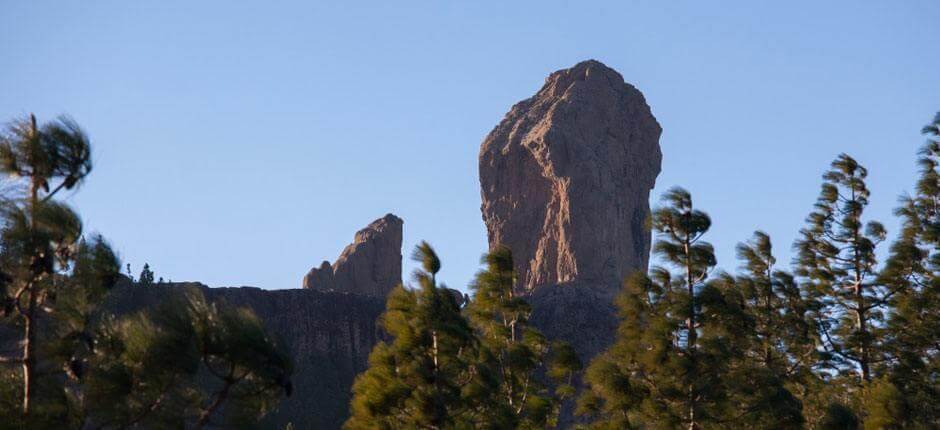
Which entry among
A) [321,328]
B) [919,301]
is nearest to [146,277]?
[321,328]

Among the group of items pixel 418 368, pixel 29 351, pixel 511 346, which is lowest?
pixel 29 351

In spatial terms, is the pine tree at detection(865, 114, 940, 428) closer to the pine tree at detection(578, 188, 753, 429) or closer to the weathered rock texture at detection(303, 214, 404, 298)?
the pine tree at detection(578, 188, 753, 429)

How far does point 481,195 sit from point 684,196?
95.9 meters

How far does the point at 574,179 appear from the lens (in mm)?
116688

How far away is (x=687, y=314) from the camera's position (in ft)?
92.8

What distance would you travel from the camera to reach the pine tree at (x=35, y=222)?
14789 millimetres

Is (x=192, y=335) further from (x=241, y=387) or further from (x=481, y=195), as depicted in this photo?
(x=481, y=195)

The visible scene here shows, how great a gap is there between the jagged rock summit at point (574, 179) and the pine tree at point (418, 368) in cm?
8600

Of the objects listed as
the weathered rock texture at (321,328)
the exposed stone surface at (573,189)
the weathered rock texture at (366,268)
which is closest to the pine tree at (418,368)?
the weathered rock texture at (321,328)

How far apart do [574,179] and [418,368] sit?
91758mm

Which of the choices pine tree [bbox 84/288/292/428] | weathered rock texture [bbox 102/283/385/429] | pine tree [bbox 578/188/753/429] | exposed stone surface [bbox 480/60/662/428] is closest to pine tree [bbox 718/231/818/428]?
pine tree [bbox 578/188/753/429]

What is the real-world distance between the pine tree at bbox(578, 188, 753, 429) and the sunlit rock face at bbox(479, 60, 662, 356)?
80.0 meters

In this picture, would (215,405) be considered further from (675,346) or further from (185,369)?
(675,346)

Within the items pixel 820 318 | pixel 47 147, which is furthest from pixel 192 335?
pixel 820 318
